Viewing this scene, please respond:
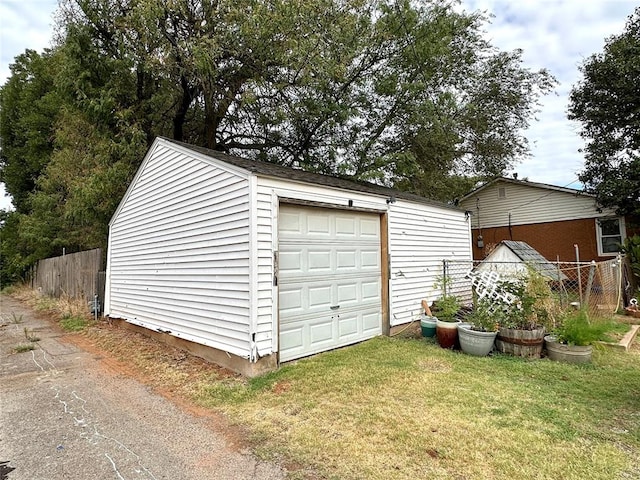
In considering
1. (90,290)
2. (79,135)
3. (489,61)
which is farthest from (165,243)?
(489,61)

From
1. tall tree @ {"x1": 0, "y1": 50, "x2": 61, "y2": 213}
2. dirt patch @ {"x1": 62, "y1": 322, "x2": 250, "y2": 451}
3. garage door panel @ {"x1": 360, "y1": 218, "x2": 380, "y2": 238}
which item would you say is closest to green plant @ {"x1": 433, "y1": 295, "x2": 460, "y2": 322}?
garage door panel @ {"x1": 360, "y1": 218, "x2": 380, "y2": 238}

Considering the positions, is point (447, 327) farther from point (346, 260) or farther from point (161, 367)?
point (161, 367)

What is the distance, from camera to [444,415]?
132 inches

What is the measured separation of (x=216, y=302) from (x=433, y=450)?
350 cm

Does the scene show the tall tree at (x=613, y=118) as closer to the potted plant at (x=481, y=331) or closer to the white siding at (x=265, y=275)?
the potted plant at (x=481, y=331)

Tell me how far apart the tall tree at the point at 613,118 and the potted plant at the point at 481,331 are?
848cm

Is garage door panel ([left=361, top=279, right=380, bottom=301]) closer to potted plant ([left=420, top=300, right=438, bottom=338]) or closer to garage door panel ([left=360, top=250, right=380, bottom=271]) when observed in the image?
garage door panel ([left=360, top=250, right=380, bottom=271])

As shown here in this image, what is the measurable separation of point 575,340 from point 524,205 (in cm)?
1023

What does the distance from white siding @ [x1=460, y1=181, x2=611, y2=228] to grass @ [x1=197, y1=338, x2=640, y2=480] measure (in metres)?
9.13

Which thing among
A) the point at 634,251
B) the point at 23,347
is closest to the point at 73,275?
the point at 23,347

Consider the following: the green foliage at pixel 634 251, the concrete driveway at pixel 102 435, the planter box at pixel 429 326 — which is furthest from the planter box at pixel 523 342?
the green foliage at pixel 634 251

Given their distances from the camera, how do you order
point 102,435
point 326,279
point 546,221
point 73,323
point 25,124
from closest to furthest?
1. point 102,435
2. point 326,279
3. point 73,323
4. point 546,221
5. point 25,124

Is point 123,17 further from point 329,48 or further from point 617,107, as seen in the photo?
point 617,107

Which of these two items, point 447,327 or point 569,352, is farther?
point 447,327
